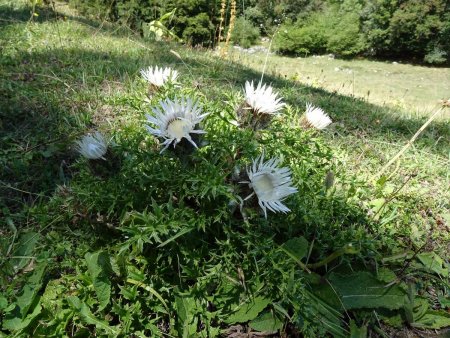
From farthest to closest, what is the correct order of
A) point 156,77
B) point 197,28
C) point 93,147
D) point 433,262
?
1. point 197,28
2. point 156,77
3. point 433,262
4. point 93,147

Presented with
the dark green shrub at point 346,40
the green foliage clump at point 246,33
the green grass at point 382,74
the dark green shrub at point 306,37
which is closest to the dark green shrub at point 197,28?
the green foliage clump at point 246,33

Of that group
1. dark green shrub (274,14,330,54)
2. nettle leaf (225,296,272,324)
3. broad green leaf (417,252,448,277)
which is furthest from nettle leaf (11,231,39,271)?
dark green shrub (274,14,330,54)

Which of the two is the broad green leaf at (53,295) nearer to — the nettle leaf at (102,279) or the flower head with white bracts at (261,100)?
the nettle leaf at (102,279)

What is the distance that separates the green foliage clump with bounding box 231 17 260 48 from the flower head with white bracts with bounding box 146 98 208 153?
398 inches

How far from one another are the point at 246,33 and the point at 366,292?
14.5m

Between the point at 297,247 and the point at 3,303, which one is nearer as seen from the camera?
the point at 3,303

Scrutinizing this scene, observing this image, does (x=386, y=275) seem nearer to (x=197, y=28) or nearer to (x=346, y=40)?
(x=197, y=28)

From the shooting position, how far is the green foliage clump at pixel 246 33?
473 inches

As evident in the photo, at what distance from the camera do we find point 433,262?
57.9 inches

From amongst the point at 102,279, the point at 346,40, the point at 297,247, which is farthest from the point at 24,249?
the point at 346,40

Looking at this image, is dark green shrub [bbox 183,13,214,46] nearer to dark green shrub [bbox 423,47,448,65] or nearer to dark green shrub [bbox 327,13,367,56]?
dark green shrub [bbox 327,13,367,56]

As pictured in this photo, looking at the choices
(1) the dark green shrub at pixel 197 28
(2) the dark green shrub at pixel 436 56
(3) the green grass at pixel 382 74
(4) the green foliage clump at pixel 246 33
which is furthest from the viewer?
(2) the dark green shrub at pixel 436 56

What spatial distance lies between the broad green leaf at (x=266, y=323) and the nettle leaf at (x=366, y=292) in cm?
23

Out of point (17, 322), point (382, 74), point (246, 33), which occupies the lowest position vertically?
point (382, 74)
